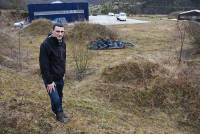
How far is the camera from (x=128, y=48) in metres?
19.3

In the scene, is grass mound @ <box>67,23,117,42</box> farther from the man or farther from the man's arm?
the man's arm

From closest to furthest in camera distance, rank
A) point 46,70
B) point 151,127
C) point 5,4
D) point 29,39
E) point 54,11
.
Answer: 1. point 46,70
2. point 151,127
3. point 29,39
4. point 54,11
5. point 5,4

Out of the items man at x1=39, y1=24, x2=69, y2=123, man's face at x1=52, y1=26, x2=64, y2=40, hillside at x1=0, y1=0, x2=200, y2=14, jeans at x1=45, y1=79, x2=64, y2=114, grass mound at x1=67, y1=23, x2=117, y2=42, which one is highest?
man's face at x1=52, y1=26, x2=64, y2=40

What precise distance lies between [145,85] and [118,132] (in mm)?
2913

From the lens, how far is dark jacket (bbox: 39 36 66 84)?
237 inches

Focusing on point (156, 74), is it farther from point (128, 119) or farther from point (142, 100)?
point (128, 119)

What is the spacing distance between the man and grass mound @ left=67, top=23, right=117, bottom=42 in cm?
1473

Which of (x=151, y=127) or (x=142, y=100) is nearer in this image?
(x=151, y=127)

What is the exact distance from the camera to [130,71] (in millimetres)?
10531

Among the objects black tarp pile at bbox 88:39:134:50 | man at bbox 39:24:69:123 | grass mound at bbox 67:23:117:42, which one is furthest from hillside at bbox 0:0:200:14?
man at bbox 39:24:69:123

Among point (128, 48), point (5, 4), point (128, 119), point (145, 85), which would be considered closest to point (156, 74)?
point (145, 85)

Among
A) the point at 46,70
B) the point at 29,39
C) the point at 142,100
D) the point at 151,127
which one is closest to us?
the point at 46,70

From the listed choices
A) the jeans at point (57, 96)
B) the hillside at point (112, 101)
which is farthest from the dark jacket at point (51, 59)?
the hillside at point (112, 101)

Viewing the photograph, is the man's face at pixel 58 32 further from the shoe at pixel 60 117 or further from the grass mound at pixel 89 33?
the grass mound at pixel 89 33
